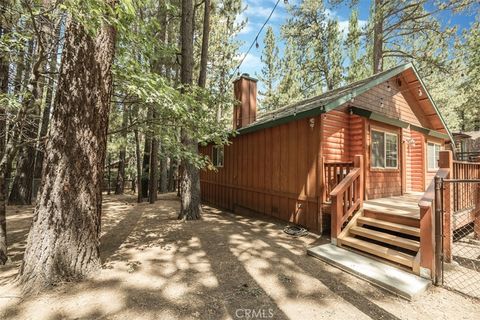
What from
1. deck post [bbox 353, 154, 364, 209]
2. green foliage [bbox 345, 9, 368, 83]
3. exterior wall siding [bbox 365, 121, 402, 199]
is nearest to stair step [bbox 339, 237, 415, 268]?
deck post [bbox 353, 154, 364, 209]

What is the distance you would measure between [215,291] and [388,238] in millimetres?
3057

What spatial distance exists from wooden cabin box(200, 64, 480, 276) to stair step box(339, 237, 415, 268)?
0.02 m

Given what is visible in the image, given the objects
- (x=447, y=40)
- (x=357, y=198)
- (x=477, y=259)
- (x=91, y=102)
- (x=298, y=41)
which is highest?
(x=298, y=41)

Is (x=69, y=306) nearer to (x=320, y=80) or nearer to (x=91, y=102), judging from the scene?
(x=91, y=102)

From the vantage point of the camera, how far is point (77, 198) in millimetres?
3121

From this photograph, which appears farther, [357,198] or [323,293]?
[357,198]

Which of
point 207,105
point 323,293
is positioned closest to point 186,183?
point 207,105

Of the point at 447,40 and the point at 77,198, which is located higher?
the point at 447,40

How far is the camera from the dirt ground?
2.60m

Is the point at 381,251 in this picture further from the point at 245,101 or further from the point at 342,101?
the point at 245,101

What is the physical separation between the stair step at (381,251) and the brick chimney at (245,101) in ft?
21.4

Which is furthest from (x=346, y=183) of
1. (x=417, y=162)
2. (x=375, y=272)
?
(x=417, y=162)

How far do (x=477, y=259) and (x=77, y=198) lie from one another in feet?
22.3

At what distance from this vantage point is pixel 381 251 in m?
3.87
